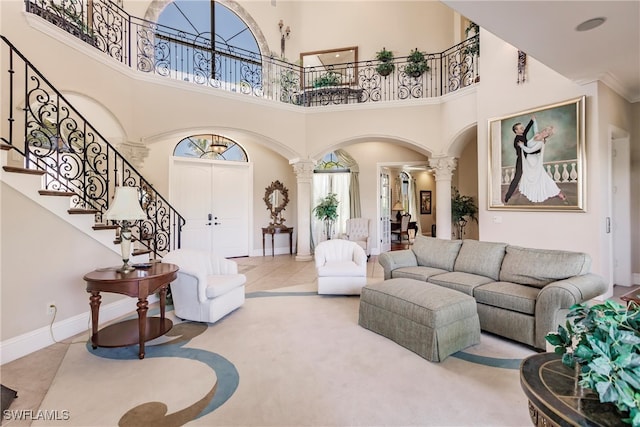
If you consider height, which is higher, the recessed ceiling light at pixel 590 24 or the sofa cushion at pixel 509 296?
the recessed ceiling light at pixel 590 24

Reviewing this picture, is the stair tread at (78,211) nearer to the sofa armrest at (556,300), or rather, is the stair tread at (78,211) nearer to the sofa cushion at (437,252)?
the sofa cushion at (437,252)

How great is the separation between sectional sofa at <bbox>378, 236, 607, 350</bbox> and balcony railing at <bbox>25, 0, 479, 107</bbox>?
4.11m

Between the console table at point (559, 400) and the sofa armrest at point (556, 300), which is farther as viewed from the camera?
the sofa armrest at point (556, 300)

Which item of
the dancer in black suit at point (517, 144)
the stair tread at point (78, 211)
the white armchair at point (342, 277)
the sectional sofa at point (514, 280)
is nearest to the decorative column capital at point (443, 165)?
the dancer in black suit at point (517, 144)

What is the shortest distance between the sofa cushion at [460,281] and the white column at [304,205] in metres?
4.41

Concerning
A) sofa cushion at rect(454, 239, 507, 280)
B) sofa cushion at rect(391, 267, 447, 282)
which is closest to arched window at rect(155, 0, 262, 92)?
sofa cushion at rect(391, 267, 447, 282)

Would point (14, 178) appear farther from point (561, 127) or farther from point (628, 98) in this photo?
point (628, 98)

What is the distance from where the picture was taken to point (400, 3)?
8.42 m

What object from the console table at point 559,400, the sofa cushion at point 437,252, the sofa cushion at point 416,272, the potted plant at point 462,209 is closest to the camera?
the console table at point 559,400

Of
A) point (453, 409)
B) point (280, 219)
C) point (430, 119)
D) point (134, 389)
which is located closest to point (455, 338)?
point (453, 409)

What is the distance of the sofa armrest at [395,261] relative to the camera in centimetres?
443

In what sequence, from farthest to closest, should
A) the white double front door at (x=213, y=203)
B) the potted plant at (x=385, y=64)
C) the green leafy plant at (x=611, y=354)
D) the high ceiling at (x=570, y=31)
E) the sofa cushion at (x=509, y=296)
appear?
the potted plant at (x=385, y=64) → the white double front door at (x=213, y=203) → the sofa cushion at (x=509, y=296) → the high ceiling at (x=570, y=31) → the green leafy plant at (x=611, y=354)

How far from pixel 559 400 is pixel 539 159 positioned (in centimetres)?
440

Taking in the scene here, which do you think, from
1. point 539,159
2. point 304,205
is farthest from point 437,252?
point 304,205
